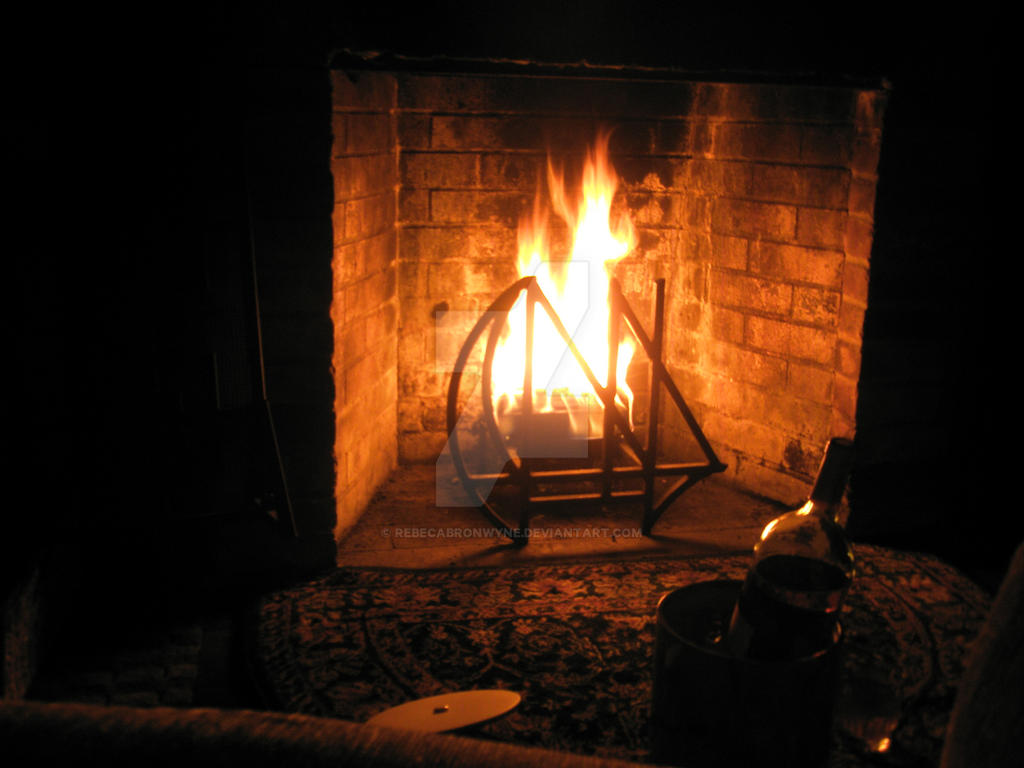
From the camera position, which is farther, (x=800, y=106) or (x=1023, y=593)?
(x=800, y=106)

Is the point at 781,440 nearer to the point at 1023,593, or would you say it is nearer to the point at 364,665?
the point at 364,665

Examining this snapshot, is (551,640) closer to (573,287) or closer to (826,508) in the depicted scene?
(826,508)

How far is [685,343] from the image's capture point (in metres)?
3.22

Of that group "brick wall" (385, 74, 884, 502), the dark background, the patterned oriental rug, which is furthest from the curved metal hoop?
the dark background

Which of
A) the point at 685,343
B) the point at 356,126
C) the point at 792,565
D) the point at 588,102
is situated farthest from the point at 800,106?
the point at 792,565

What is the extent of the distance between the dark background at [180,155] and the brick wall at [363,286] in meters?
0.34

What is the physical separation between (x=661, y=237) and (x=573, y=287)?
0.37 meters

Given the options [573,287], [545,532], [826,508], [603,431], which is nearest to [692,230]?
[573,287]

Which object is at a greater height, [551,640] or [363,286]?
[363,286]

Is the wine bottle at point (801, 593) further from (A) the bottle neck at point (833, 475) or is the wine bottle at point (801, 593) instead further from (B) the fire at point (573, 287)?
(B) the fire at point (573, 287)

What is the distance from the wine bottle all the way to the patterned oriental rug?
58cm

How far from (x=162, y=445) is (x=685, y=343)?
183cm

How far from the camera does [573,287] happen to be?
309cm

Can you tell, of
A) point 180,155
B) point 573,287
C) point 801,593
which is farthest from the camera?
point 573,287
